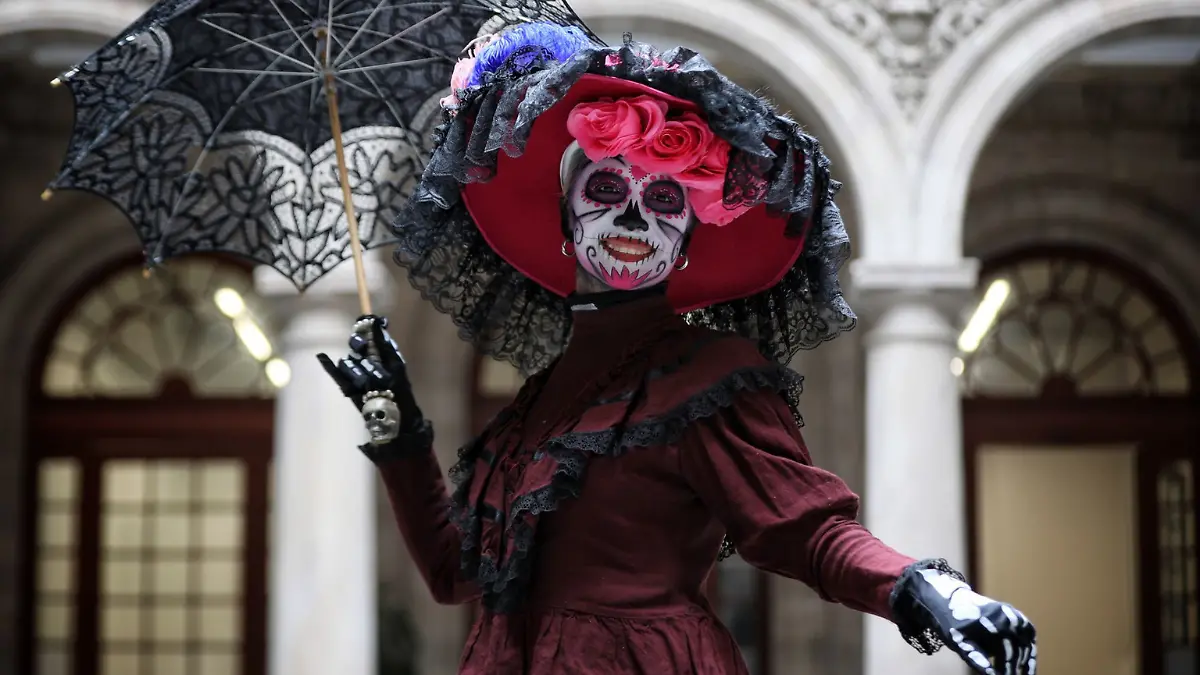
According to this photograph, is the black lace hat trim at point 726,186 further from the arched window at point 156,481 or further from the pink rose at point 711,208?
the arched window at point 156,481

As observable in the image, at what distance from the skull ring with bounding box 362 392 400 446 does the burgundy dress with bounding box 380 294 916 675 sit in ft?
0.60

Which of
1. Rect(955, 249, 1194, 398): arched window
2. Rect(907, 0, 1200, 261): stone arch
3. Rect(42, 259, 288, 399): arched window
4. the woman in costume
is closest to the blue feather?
the woman in costume

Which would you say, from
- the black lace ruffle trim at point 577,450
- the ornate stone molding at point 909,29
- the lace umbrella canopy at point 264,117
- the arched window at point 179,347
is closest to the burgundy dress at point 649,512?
the black lace ruffle trim at point 577,450

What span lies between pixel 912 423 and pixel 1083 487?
128 inches

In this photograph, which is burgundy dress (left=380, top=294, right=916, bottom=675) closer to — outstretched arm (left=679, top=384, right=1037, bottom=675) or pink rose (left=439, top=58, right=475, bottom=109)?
outstretched arm (left=679, top=384, right=1037, bottom=675)

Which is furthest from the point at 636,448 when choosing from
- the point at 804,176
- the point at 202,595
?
the point at 202,595

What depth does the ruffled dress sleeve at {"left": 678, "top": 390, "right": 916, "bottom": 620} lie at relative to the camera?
1.86m

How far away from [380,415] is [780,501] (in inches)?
23.3

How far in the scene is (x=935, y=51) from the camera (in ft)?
22.9

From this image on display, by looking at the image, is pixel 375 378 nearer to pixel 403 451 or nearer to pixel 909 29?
pixel 403 451

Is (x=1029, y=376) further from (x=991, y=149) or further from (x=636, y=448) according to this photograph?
(x=636, y=448)

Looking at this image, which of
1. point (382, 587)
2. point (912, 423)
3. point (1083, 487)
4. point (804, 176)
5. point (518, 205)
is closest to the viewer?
point (804, 176)

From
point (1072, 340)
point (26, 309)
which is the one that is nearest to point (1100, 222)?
point (1072, 340)

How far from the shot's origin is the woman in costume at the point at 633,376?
203 centimetres
